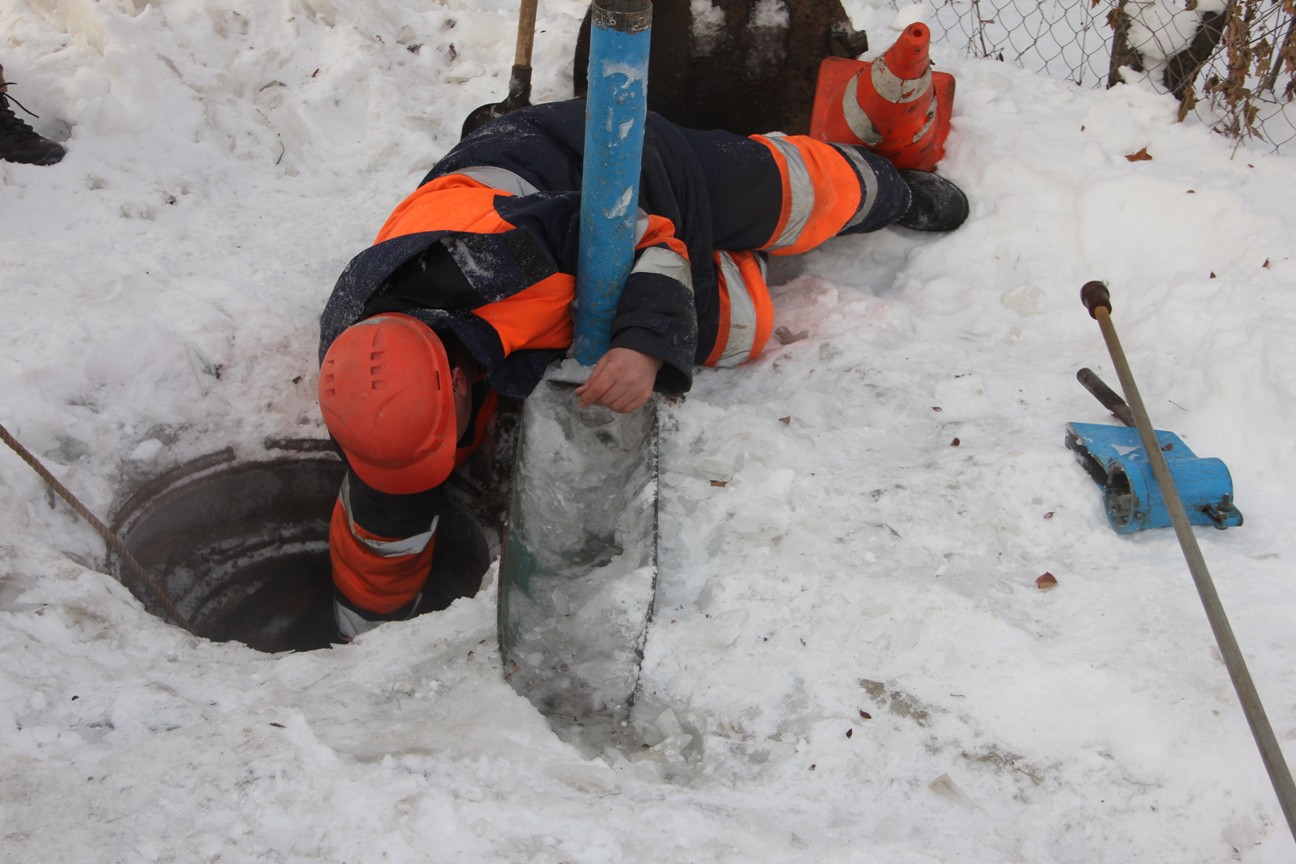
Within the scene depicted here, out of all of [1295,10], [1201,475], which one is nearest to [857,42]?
[1295,10]

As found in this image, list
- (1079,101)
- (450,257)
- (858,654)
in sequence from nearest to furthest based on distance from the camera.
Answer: (858,654)
(450,257)
(1079,101)

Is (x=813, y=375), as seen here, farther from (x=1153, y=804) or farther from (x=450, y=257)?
(x=1153, y=804)

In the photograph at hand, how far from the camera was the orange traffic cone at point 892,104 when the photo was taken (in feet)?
10.2

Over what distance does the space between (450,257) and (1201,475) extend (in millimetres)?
1813

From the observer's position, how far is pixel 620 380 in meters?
2.30

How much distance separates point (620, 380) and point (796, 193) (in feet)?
3.36

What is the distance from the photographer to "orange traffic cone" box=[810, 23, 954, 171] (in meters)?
3.10

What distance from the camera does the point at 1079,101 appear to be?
3.56 meters

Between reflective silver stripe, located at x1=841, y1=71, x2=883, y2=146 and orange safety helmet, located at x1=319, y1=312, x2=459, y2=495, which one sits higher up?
reflective silver stripe, located at x1=841, y1=71, x2=883, y2=146

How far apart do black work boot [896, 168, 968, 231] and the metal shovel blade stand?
1.26 m

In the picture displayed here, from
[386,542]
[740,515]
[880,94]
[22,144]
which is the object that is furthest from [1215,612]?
[22,144]

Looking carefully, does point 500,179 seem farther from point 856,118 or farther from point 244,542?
point 244,542

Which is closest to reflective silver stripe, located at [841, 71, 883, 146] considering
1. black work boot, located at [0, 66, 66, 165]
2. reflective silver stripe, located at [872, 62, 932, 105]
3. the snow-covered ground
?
reflective silver stripe, located at [872, 62, 932, 105]

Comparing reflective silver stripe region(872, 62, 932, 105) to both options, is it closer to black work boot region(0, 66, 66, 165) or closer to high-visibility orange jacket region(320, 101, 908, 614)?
high-visibility orange jacket region(320, 101, 908, 614)
